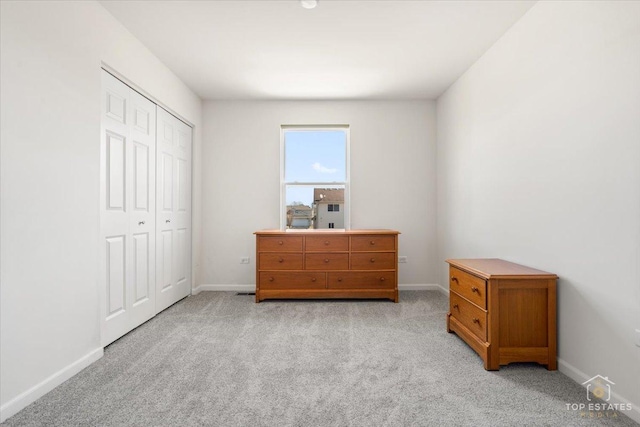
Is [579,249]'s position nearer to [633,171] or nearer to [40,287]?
[633,171]

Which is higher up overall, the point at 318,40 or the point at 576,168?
the point at 318,40

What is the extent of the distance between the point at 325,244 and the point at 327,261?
212 millimetres

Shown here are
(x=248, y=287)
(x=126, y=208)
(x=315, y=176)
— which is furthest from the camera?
(x=315, y=176)

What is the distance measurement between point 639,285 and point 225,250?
4.13 m

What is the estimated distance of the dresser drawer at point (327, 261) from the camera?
391cm

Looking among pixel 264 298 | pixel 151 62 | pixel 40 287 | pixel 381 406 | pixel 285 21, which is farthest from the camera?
pixel 264 298

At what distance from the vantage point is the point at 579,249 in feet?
6.47

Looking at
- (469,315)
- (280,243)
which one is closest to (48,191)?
(280,243)

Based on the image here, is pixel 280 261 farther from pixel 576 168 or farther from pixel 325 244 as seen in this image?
pixel 576 168

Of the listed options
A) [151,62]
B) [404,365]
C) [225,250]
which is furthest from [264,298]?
[151,62]

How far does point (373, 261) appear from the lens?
391 cm

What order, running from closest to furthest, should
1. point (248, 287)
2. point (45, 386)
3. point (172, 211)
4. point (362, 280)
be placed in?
point (45, 386) < point (172, 211) < point (362, 280) < point (248, 287)

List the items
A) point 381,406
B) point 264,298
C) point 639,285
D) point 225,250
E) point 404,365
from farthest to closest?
point 225,250, point 264,298, point 404,365, point 381,406, point 639,285
